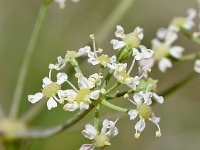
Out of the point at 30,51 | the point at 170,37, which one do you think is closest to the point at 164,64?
the point at 170,37

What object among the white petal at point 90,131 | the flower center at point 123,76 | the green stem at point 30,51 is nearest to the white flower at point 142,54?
the flower center at point 123,76

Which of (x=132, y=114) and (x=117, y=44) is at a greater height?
(x=117, y=44)

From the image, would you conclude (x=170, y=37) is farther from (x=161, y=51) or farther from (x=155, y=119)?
(x=155, y=119)

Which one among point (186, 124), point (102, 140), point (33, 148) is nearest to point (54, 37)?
point (33, 148)

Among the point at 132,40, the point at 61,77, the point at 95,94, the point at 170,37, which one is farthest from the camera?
the point at 170,37

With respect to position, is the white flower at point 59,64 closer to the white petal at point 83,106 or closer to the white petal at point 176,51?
the white petal at point 83,106

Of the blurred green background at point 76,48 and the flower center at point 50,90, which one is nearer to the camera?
the flower center at point 50,90

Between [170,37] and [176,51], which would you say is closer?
[176,51]

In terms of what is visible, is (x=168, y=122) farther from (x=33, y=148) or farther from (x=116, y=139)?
(x=33, y=148)
